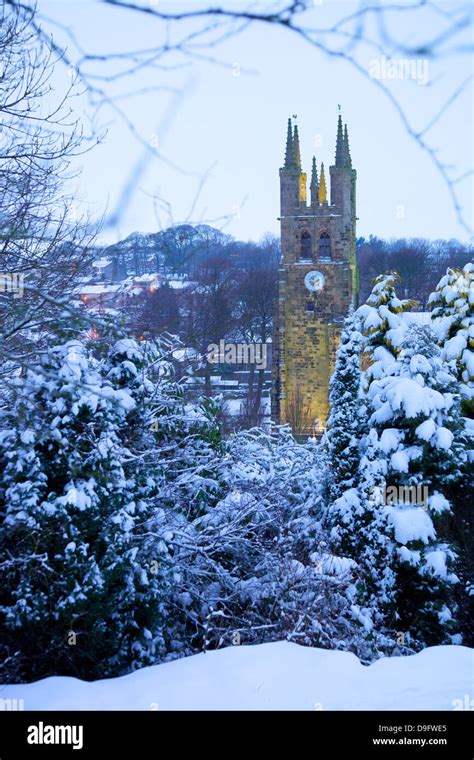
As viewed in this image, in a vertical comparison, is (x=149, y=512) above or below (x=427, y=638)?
above

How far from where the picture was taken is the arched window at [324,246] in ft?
95.7

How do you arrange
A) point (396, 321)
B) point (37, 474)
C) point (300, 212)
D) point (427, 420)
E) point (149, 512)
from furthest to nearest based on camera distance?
point (300, 212) → point (396, 321) → point (427, 420) → point (149, 512) → point (37, 474)

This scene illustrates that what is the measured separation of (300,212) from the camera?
2884 centimetres

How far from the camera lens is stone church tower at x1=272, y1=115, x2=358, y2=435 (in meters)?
28.6

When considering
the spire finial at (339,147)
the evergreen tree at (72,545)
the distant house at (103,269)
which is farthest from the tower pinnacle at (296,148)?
the evergreen tree at (72,545)

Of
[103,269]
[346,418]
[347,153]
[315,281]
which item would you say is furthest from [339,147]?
[103,269]

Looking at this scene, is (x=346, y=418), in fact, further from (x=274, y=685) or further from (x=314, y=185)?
(x=314, y=185)

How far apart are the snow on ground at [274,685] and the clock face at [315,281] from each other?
963 inches

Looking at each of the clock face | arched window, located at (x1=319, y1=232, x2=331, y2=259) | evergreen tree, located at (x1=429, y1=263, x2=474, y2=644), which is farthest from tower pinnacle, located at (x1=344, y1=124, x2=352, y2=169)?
evergreen tree, located at (x1=429, y1=263, x2=474, y2=644)

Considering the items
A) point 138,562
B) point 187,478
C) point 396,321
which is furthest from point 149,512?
point 396,321

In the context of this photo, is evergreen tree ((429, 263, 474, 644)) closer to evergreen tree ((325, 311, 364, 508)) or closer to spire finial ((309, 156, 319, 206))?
evergreen tree ((325, 311, 364, 508))

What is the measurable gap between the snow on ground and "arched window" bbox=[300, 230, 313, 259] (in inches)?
990

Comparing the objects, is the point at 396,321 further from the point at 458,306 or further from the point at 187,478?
the point at 187,478

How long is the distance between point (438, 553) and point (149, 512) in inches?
165
